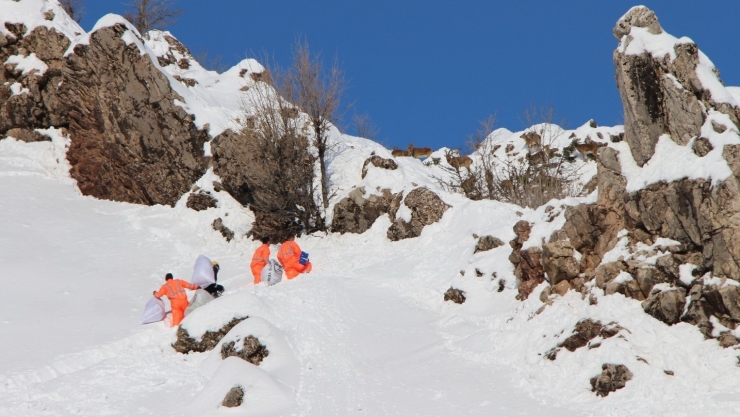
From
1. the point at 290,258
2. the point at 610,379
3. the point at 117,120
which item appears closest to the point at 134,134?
the point at 117,120

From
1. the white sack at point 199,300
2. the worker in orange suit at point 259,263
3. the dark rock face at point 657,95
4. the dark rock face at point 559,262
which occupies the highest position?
the dark rock face at point 657,95

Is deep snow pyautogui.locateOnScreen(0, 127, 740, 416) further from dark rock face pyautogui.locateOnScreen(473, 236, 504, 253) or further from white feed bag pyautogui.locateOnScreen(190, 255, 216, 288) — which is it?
white feed bag pyautogui.locateOnScreen(190, 255, 216, 288)

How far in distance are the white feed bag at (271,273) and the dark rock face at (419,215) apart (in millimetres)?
5056

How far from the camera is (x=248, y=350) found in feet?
38.1

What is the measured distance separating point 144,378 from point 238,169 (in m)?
13.7

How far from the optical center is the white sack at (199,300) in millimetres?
14558

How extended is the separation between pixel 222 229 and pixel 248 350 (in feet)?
39.6

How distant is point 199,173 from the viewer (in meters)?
25.3

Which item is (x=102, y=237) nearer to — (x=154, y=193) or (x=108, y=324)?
(x=154, y=193)

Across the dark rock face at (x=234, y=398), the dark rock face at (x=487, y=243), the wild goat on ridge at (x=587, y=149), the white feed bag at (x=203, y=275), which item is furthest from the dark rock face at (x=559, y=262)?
the wild goat on ridge at (x=587, y=149)

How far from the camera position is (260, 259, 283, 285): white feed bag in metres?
17.5

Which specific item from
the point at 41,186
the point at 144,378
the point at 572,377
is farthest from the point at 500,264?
the point at 41,186

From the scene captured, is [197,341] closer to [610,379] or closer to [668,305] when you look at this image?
[610,379]

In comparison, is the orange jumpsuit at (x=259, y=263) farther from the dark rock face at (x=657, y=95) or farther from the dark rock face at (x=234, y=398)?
the dark rock face at (x=657, y=95)
